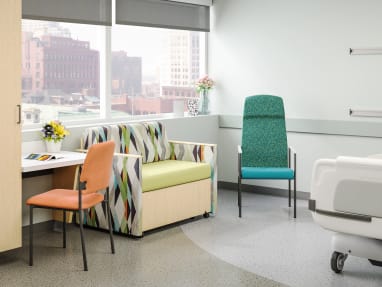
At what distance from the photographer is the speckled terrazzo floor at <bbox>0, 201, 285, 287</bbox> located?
4246 millimetres

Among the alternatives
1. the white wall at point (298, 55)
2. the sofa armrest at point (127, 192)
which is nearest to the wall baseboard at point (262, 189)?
the white wall at point (298, 55)

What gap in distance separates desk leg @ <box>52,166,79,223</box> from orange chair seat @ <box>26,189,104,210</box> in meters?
0.49

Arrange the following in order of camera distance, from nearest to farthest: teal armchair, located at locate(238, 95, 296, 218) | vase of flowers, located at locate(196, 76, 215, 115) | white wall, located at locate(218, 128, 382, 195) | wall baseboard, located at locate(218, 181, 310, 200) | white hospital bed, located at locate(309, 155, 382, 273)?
1. white hospital bed, located at locate(309, 155, 382, 273)
2. white wall, located at locate(218, 128, 382, 195)
3. teal armchair, located at locate(238, 95, 296, 218)
4. wall baseboard, located at locate(218, 181, 310, 200)
5. vase of flowers, located at locate(196, 76, 215, 115)

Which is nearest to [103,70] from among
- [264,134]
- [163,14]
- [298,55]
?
[163,14]

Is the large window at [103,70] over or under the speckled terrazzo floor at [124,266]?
over

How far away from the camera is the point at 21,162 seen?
464cm

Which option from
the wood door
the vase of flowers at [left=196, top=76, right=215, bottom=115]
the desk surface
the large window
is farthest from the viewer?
the vase of flowers at [left=196, top=76, right=215, bottom=115]

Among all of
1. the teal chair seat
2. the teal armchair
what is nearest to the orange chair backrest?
the teal chair seat

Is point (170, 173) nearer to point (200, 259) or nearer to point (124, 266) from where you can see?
point (200, 259)

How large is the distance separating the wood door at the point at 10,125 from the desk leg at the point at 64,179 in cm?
74

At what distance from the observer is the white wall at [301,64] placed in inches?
255

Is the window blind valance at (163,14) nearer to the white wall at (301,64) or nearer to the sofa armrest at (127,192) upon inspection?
the white wall at (301,64)

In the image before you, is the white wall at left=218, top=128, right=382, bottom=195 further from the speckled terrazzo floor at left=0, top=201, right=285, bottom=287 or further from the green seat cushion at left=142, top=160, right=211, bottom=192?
the speckled terrazzo floor at left=0, top=201, right=285, bottom=287

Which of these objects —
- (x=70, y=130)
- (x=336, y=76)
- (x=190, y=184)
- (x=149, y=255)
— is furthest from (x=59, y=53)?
(x=336, y=76)
